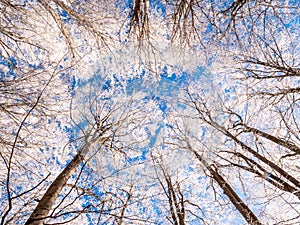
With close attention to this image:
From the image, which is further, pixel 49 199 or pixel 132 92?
pixel 132 92

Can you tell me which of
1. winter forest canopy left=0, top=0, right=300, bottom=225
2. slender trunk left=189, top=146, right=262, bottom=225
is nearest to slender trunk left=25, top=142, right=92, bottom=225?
winter forest canopy left=0, top=0, right=300, bottom=225

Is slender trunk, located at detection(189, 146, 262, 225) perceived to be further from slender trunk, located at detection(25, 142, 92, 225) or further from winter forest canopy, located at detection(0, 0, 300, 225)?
slender trunk, located at detection(25, 142, 92, 225)

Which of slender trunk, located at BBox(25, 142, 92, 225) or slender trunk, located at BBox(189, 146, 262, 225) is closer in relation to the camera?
slender trunk, located at BBox(25, 142, 92, 225)

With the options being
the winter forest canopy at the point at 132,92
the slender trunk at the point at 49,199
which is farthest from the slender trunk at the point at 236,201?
the slender trunk at the point at 49,199

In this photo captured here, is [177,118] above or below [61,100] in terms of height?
above

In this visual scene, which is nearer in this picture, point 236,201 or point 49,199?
point 49,199

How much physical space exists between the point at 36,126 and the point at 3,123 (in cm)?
61

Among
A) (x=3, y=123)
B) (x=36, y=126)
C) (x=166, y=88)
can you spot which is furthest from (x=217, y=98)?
(x=3, y=123)

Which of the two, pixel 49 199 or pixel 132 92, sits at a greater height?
pixel 132 92

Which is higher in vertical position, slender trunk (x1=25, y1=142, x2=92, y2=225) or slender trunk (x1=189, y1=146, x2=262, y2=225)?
slender trunk (x1=189, y1=146, x2=262, y2=225)

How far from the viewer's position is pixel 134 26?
3945 millimetres

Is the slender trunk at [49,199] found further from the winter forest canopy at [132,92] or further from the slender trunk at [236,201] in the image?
the slender trunk at [236,201]

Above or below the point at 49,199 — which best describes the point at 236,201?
above

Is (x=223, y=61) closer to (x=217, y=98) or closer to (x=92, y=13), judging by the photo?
(x=217, y=98)
